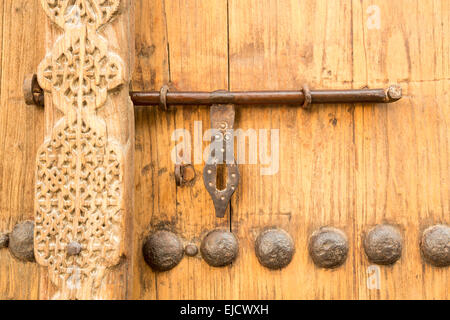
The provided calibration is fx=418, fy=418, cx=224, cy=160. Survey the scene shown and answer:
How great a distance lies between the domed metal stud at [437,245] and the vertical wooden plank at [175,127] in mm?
569

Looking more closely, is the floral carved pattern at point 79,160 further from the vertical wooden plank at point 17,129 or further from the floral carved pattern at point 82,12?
the vertical wooden plank at point 17,129

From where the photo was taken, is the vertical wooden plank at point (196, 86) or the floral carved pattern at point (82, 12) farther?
the vertical wooden plank at point (196, 86)

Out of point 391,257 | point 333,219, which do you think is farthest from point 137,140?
point 391,257

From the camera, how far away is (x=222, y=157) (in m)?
1.16

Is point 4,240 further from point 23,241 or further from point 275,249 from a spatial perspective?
point 275,249

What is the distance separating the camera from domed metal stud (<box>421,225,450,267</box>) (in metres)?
1.16

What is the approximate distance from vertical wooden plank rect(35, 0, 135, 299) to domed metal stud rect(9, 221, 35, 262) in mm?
165

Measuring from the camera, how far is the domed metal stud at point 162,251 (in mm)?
1183

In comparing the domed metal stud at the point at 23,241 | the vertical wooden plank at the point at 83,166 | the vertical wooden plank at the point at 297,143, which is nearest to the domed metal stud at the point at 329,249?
the vertical wooden plank at the point at 297,143

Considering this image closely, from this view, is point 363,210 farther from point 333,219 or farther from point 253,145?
point 253,145

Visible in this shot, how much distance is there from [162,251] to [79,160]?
0.35 m

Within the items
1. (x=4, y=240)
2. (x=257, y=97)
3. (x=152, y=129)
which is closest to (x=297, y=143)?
(x=257, y=97)

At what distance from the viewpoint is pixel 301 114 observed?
1.22 metres

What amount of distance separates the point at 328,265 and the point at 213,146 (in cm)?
47
